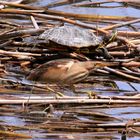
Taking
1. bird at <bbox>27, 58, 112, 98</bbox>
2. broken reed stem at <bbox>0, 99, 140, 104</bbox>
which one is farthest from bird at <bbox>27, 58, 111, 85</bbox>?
broken reed stem at <bbox>0, 99, 140, 104</bbox>

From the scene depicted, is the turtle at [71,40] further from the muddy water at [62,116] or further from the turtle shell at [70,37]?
the muddy water at [62,116]

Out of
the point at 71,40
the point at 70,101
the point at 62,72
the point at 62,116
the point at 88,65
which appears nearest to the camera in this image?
the point at 62,116

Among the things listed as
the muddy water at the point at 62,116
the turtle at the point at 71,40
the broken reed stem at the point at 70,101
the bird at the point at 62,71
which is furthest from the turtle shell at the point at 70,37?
the broken reed stem at the point at 70,101

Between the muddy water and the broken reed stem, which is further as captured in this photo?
the broken reed stem

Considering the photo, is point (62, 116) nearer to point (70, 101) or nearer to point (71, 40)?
point (70, 101)

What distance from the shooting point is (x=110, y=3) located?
911 cm

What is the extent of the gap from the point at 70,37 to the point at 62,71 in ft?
1.77

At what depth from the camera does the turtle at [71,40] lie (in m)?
6.10

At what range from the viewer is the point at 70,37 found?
242 inches

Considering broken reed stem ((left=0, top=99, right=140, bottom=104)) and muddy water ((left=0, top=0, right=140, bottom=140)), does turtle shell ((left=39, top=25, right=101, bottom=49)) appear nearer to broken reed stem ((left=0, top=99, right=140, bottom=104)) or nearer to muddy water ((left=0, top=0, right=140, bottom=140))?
muddy water ((left=0, top=0, right=140, bottom=140))

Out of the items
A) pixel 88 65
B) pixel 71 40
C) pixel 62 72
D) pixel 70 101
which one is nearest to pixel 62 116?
pixel 70 101

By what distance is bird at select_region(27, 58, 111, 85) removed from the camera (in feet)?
18.7

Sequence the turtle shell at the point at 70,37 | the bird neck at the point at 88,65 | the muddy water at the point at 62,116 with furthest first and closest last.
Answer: the turtle shell at the point at 70,37
the bird neck at the point at 88,65
the muddy water at the point at 62,116

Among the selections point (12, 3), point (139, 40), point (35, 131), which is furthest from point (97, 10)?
point (35, 131)
